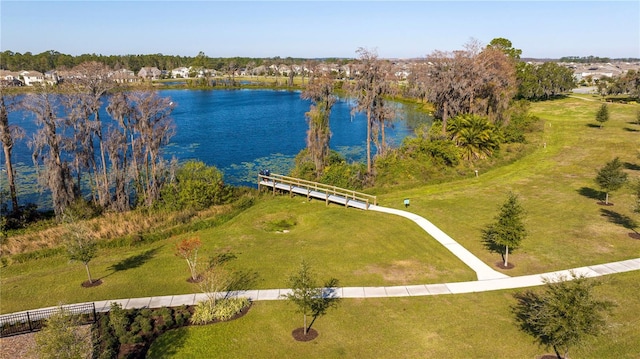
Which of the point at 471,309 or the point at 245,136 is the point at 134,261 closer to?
the point at 471,309

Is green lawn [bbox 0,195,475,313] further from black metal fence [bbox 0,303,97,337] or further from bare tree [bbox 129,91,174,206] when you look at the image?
bare tree [bbox 129,91,174,206]

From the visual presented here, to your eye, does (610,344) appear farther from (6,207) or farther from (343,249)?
(6,207)

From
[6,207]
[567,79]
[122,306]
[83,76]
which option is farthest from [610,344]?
[567,79]

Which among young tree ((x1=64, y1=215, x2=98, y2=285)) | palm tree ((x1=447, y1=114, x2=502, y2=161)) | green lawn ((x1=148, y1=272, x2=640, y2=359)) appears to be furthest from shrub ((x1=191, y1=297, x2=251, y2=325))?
palm tree ((x1=447, y1=114, x2=502, y2=161))

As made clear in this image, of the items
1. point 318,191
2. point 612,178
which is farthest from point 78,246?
point 612,178

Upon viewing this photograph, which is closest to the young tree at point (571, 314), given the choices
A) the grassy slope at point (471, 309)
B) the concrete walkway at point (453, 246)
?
the grassy slope at point (471, 309)

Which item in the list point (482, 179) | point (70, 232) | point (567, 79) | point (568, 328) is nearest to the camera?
point (568, 328)
